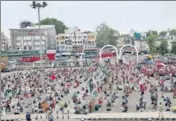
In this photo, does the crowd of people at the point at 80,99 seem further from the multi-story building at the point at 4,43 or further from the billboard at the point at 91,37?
the billboard at the point at 91,37

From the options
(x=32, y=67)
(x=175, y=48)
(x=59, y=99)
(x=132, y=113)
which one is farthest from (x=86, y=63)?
(x=132, y=113)

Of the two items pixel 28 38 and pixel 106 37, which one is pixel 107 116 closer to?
pixel 28 38

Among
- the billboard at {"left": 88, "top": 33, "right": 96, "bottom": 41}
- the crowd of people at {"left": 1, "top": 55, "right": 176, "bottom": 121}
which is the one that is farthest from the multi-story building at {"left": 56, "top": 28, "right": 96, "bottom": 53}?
the crowd of people at {"left": 1, "top": 55, "right": 176, "bottom": 121}

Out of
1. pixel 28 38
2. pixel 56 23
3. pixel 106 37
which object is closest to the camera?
pixel 28 38

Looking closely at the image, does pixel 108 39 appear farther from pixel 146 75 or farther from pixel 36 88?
pixel 36 88

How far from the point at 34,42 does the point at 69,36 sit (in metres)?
15.5

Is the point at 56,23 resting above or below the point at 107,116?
above

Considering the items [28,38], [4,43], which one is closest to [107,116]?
[28,38]

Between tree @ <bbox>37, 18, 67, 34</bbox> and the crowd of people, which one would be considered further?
tree @ <bbox>37, 18, 67, 34</bbox>

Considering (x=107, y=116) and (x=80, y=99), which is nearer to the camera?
(x=107, y=116)

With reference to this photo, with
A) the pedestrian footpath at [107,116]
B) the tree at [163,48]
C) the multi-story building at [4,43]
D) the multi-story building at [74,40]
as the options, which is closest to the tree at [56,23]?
the multi-story building at [74,40]

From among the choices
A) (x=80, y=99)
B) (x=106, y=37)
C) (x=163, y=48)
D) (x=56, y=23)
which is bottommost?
(x=80, y=99)

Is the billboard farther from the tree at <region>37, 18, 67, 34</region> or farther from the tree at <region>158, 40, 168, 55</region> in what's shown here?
the tree at <region>158, 40, 168, 55</region>

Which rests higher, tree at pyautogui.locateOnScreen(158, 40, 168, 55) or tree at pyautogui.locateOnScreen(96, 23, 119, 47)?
tree at pyautogui.locateOnScreen(96, 23, 119, 47)
